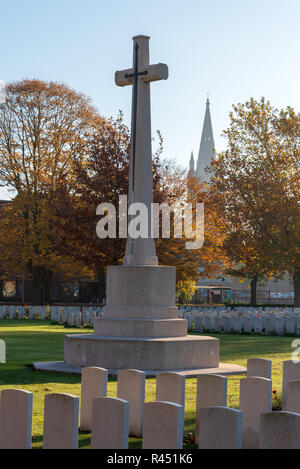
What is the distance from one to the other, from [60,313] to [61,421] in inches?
858

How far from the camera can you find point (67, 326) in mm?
24031

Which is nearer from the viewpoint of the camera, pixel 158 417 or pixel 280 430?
pixel 280 430

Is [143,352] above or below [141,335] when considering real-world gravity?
below

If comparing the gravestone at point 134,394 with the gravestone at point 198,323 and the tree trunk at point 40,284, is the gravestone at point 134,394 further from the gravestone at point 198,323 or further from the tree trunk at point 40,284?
the tree trunk at point 40,284

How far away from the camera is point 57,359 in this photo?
12984 mm

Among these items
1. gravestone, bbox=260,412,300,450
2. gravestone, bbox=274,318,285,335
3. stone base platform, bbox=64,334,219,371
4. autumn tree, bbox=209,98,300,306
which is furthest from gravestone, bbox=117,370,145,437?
autumn tree, bbox=209,98,300,306

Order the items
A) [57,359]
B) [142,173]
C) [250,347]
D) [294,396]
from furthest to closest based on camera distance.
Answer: [250,347]
[57,359]
[142,173]
[294,396]

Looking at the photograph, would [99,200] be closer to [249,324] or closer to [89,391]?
[249,324]

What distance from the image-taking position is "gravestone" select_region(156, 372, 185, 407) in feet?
20.4

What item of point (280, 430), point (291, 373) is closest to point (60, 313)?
point (291, 373)

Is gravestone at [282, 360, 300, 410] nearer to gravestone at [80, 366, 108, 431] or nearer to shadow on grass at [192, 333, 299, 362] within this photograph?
gravestone at [80, 366, 108, 431]

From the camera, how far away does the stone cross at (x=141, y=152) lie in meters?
12.1

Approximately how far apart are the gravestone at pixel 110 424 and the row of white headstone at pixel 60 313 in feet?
58.0

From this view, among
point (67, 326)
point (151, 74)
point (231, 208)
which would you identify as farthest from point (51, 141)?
point (151, 74)
